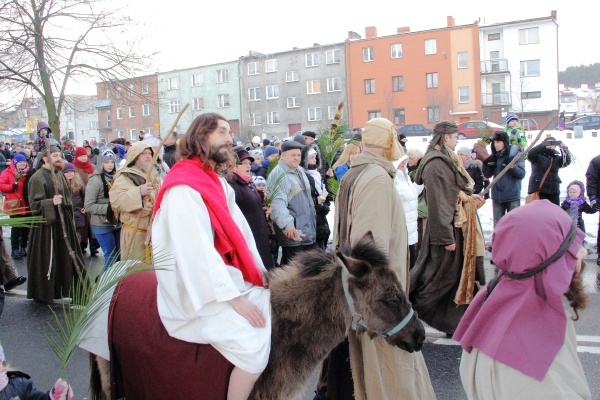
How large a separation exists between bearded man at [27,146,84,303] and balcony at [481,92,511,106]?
51.0 m

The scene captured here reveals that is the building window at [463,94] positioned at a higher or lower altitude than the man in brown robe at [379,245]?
higher

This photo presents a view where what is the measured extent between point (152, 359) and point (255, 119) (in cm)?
5873

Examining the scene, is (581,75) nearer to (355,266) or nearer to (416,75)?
(416,75)

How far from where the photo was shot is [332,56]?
57.2m

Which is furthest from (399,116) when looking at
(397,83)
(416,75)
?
(416,75)

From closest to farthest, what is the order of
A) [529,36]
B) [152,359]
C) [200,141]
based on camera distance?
[152,359], [200,141], [529,36]

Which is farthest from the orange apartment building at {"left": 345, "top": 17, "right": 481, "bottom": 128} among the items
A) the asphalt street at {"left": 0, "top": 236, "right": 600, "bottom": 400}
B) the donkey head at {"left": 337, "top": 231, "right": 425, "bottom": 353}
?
the donkey head at {"left": 337, "top": 231, "right": 425, "bottom": 353}

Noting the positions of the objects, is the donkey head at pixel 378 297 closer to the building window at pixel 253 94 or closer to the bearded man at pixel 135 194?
the bearded man at pixel 135 194

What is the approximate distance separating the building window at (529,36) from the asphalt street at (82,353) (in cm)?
5271

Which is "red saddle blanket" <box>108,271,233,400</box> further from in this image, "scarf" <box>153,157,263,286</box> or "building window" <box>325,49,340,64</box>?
"building window" <box>325,49,340,64</box>

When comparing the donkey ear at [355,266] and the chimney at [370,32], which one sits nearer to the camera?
the donkey ear at [355,266]

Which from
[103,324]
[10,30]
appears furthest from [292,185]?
[10,30]

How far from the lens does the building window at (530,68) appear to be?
54.6 m

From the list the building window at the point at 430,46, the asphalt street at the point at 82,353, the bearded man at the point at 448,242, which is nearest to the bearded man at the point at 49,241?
the asphalt street at the point at 82,353
